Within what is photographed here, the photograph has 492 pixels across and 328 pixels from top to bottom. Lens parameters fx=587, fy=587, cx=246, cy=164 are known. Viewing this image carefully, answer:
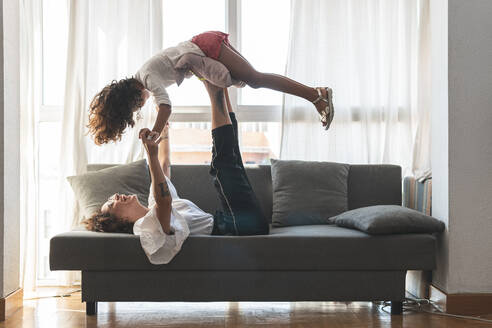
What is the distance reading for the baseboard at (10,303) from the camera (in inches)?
130

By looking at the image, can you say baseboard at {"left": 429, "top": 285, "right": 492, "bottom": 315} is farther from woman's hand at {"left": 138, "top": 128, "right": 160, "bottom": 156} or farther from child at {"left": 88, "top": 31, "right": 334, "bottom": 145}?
woman's hand at {"left": 138, "top": 128, "right": 160, "bottom": 156}

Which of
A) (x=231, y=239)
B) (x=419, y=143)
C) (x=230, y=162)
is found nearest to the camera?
(x=231, y=239)

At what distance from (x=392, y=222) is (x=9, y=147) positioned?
7.40 ft

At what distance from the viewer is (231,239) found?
10.5 ft

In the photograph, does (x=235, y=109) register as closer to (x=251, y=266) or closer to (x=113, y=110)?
(x=113, y=110)

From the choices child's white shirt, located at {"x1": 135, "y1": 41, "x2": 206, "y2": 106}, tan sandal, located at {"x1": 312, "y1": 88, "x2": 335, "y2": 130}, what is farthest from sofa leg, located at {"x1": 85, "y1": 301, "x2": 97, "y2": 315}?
tan sandal, located at {"x1": 312, "y1": 88, "x2": 335, "y2": 130}

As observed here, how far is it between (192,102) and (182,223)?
1517 millimetres

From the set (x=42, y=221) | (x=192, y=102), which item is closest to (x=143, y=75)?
(x=192, y=102)

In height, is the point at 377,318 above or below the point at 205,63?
below

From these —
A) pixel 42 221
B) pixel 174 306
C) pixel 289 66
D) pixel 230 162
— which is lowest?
pixel 174 306

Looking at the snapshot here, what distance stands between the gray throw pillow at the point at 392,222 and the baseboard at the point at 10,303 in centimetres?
204

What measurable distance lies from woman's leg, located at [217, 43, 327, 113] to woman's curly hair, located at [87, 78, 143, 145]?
1.69 ft

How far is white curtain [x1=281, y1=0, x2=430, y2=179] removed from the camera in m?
4.37

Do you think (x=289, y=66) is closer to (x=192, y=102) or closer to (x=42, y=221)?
(x=192, y=102)
